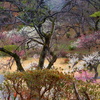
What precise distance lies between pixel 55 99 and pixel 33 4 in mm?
3060

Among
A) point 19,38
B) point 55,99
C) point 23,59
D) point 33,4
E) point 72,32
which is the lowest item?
point 55,99

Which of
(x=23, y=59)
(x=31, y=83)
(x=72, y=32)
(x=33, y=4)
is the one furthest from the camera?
(x=72, y=32)

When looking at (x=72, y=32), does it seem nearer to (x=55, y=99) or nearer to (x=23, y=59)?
(x=23, y=59)

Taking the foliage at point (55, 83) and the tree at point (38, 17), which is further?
the tree at point (38, 17)

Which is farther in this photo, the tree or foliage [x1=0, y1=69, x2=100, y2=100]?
the tree

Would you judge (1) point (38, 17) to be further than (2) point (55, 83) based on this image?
Yes

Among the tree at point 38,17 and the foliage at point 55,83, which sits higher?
the tree at point 38,17

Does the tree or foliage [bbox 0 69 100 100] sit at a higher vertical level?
the tree

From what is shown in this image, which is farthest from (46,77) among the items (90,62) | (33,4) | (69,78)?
(90,62)

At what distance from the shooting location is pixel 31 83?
13.0ft

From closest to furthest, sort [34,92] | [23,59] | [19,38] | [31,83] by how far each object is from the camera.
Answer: [31,83] → [34,92] → [19,38] → [23,59]

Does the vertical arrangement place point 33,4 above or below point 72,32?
below

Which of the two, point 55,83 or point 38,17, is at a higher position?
point 38,17

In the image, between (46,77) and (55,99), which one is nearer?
(46,77)
